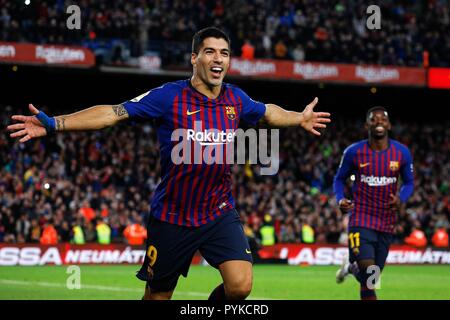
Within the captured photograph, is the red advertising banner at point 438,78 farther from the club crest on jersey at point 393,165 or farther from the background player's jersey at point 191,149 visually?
the background player's jersey at point 191,149

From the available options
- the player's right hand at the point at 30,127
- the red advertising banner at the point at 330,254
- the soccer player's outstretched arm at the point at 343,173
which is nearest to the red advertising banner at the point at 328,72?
the red advertising banner at the point at 330,254

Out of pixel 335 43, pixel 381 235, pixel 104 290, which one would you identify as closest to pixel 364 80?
pixel 335 43

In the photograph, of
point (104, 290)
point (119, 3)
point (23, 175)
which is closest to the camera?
point (104, 290)

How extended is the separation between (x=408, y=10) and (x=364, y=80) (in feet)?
17.6

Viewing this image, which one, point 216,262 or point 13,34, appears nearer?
point 216,262

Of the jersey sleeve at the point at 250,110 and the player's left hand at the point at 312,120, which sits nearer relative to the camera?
the jersey sleeve at the point at 250,110

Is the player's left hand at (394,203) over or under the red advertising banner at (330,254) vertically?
over

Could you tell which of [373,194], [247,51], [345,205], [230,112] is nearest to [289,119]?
[230,112]

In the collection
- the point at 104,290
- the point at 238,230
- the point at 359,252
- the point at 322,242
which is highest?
the point at 238,230

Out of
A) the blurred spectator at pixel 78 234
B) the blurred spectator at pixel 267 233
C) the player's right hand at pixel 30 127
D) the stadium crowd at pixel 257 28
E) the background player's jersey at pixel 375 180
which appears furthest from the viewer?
the stadium crowd at pixel 257 28

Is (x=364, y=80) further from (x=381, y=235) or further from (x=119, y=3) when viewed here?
(x=381, y=235)

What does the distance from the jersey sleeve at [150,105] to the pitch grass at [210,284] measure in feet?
20.2

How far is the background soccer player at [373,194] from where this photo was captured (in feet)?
37.6

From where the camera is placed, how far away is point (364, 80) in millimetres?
33344
